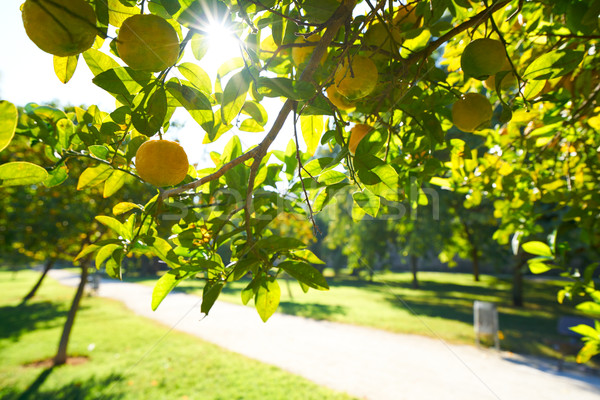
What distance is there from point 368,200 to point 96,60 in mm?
965

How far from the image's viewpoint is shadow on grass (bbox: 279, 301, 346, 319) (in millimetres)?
9366

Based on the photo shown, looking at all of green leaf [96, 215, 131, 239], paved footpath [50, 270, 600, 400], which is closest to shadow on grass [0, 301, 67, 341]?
paved footpath [50, 270, 600, 400]

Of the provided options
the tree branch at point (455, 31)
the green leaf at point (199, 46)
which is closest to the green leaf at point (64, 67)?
the green leaf at point (199, 46)

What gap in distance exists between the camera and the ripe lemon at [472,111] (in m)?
1.13

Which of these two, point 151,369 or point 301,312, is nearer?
point 151,369

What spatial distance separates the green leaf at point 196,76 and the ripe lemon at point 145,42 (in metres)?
0.18

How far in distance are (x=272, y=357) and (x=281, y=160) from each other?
17.8 ft

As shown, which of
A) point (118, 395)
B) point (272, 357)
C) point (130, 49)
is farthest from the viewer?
point (272, 357)

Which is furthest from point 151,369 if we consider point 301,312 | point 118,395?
point 301,312

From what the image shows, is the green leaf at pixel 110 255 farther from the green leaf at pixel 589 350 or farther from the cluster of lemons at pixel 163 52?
the green leaf at pixel 589 350

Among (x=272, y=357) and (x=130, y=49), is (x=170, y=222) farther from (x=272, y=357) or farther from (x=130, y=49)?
(x=272, y=357)

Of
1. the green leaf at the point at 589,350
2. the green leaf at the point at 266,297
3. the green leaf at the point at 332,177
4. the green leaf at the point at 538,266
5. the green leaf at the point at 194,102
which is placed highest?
the green leaf at the point at 194,102

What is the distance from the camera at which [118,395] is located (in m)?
4.46

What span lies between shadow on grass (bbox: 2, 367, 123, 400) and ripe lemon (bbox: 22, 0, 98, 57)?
5.12m
